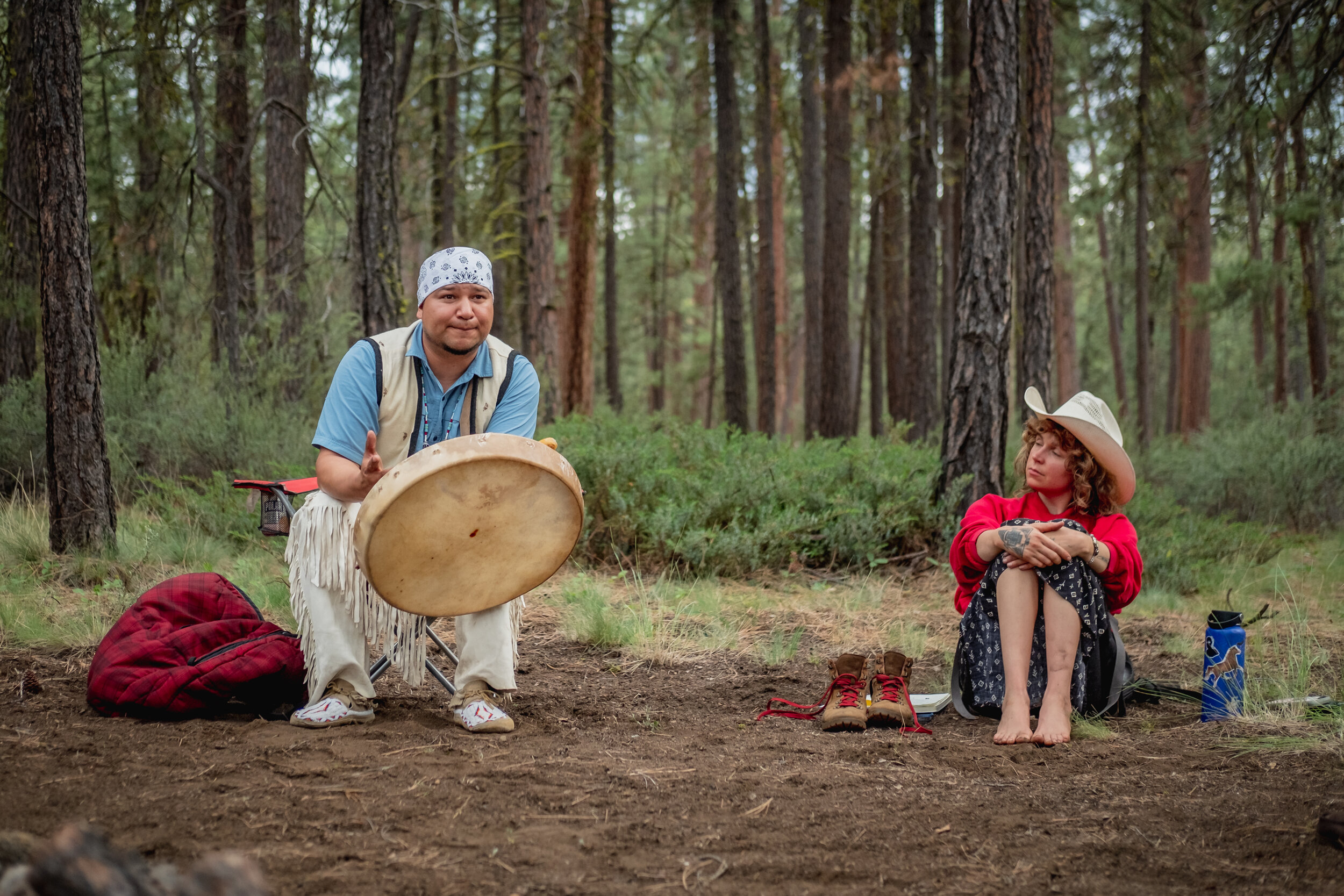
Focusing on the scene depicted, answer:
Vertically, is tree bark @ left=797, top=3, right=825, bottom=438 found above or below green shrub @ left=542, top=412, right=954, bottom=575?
above

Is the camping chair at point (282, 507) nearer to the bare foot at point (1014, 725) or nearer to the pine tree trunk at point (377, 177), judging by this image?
the bare foot at point (1014, 725)

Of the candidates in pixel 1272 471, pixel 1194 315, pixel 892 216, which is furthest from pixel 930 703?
pixel 1194 315

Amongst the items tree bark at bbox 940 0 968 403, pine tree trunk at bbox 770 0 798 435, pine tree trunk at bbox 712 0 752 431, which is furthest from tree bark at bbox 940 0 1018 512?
pine tree trunk at bbox 770 0 798 435

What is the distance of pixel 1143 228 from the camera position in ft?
44.9

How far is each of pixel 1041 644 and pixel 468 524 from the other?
212 centimetres

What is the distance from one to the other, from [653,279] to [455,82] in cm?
798

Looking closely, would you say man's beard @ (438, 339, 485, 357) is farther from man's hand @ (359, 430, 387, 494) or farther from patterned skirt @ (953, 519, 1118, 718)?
patterned skirt @ (953, 519, 1118, 718)

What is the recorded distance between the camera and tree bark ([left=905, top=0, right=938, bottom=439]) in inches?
484

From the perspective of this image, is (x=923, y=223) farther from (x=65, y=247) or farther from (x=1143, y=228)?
(x=65, y=247)

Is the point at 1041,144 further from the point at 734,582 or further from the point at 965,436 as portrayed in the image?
the point at 734,582

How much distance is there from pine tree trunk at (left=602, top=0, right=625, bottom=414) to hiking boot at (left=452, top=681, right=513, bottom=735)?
356 inches

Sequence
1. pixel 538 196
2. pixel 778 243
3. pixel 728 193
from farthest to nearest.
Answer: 1. pixel 778 243
2. pixel 728 193
3. pixel 538 196

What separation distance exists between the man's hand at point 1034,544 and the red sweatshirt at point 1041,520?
10 cm

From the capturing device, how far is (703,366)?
1164 inches
